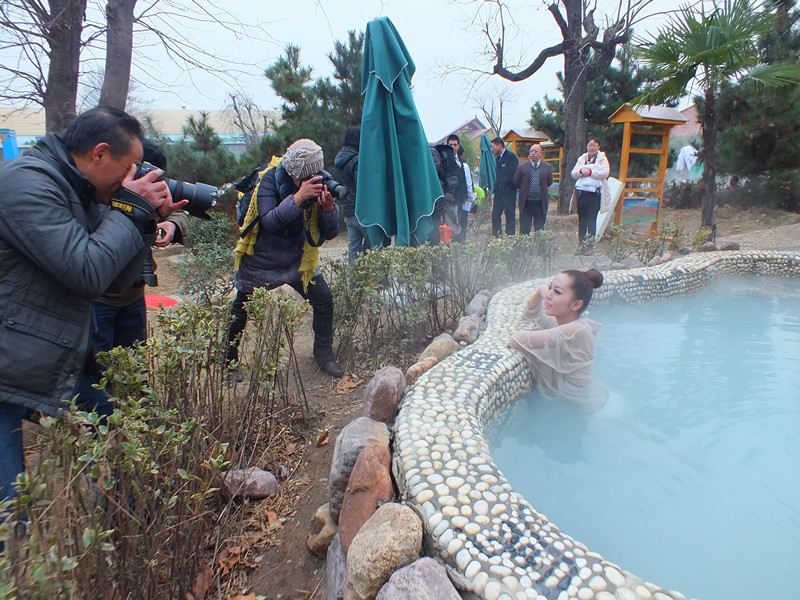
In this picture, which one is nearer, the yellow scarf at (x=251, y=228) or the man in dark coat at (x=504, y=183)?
the yellow scarf at (x=251, y=228)

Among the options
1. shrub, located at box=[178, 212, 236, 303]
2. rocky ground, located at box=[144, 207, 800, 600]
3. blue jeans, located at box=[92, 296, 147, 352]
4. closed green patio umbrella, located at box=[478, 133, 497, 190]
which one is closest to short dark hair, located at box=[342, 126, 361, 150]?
shrub, located at box=[178, 212, 236, 303]

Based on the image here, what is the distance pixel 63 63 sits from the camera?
448 cm

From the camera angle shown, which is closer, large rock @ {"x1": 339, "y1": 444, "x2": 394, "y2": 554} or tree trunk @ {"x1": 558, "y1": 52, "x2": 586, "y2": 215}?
large rock @ {"x1": 339, "y1": 444, "x2": 394, "y2": 554}

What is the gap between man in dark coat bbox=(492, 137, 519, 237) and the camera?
7520mm

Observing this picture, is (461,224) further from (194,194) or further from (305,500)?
(305,500)

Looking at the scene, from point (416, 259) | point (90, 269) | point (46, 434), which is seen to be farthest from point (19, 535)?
point (416, 259)

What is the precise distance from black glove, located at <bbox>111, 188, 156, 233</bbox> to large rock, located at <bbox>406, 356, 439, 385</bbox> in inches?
61.2

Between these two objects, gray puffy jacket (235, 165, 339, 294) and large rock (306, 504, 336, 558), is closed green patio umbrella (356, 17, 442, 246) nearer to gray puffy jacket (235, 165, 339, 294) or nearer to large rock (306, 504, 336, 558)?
gray puffy jacket (235, 165, 339, 294)

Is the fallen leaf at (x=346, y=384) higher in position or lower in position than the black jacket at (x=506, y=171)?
lower

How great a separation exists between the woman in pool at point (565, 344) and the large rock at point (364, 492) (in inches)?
57.1

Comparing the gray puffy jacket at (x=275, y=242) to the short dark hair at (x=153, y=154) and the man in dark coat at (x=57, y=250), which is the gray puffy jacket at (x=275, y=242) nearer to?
the short dark hair at (x=153, y=154)

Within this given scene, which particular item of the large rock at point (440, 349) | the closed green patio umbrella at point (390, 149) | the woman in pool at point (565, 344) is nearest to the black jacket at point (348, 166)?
the closed green patio umbrella at point (390, 149)

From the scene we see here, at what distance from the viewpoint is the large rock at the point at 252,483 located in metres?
2.09

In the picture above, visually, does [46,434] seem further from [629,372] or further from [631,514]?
[629,372]
